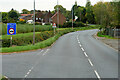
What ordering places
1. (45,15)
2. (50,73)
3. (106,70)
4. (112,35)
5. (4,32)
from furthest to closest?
(45,15) → (112,35) → (4,32) → (106,70) → (50,73)

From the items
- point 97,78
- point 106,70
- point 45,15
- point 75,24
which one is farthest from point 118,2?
point 45,15

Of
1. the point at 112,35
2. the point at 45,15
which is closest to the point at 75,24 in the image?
the point at 45,15

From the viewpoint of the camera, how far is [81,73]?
1194 centimetres

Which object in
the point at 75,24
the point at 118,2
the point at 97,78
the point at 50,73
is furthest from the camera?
the point at 75,24

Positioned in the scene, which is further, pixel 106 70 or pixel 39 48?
pixel 39 48

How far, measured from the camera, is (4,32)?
39.2m

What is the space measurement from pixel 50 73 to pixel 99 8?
1728 inches

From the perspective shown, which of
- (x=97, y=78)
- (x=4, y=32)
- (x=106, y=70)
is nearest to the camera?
(x=97, y=78)

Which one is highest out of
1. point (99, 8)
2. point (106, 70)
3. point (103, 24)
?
point (99, 8)

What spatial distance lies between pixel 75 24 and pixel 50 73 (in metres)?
85.1

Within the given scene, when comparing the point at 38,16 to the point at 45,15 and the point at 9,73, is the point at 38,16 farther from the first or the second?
the point at 9,73

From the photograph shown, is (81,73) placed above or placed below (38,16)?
below

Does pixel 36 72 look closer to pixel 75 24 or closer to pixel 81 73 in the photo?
pixel 81 73

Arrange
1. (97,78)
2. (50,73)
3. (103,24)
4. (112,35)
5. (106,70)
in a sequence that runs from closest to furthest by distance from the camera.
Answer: (97,78) → (50,73) → (106,70) → (112,35) → (103,24)
